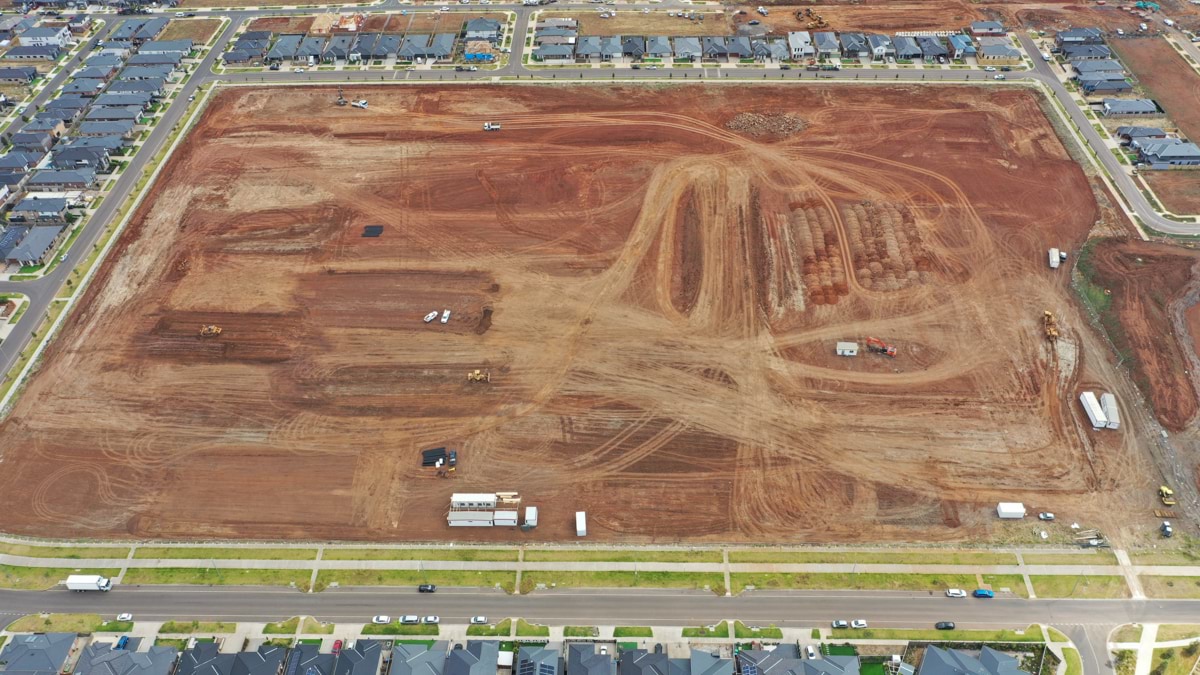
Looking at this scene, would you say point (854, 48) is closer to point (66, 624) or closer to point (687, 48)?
point (687, 48)

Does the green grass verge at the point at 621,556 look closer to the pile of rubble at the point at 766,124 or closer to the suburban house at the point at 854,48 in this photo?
the pile of rubble at the point at 766,124

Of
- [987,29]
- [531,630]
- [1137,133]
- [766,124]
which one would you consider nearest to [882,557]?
[531,630]

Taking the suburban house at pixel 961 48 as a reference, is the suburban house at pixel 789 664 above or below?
below

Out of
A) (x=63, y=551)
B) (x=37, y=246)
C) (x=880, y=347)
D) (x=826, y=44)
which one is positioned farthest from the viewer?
(x=826, y=44)

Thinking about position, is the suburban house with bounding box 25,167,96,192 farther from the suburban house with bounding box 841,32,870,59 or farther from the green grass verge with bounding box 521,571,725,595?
the suburban house with bounding box 841,32,870,59

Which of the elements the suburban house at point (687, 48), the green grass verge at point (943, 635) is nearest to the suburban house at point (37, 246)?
the suburban house at point (687, 48)

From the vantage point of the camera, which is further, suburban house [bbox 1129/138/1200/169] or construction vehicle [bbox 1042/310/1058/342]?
suburban house [bbox 1129/138/1200/169]

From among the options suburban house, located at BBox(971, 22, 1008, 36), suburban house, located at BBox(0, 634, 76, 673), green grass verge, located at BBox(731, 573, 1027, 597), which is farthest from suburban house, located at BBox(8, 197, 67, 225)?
suburban house, located at BBox(971, 22, 1008, 36)
